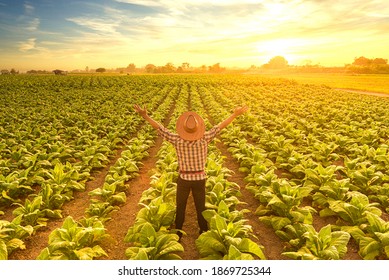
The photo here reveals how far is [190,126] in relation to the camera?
185 inches

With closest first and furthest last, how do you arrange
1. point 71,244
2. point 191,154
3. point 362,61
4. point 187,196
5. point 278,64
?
point 71,244 < point 191,154 < point 187,196 < point 362,61 < point 278,64

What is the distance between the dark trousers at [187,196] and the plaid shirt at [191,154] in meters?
0.10

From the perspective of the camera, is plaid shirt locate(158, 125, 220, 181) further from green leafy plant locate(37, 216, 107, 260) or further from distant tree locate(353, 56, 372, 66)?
distant tree locate(353, 56, 372, 66)

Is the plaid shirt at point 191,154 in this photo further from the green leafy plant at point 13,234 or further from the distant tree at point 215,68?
the distant tree at point 215,68

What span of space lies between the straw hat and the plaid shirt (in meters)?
0.10

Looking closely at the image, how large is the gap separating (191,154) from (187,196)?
0.81m

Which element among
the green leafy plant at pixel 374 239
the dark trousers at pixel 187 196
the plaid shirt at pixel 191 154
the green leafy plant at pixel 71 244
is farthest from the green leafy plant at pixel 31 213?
the green leafy plant at pixel 374 239

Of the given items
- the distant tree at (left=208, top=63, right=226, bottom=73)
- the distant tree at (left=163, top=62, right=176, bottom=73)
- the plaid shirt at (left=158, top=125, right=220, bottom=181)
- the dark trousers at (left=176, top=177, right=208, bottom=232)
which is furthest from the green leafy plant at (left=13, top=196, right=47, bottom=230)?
the distant tree at (left=208, top=63, right=226, bottom=73)

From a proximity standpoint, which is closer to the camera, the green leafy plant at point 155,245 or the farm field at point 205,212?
the green leafy plant at point 155,245

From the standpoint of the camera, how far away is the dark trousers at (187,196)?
5059mm

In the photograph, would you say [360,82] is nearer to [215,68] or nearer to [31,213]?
[31,213]

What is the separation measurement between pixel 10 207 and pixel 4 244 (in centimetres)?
277

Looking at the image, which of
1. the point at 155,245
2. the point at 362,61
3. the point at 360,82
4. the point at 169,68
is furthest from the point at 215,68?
the point at 155,245
